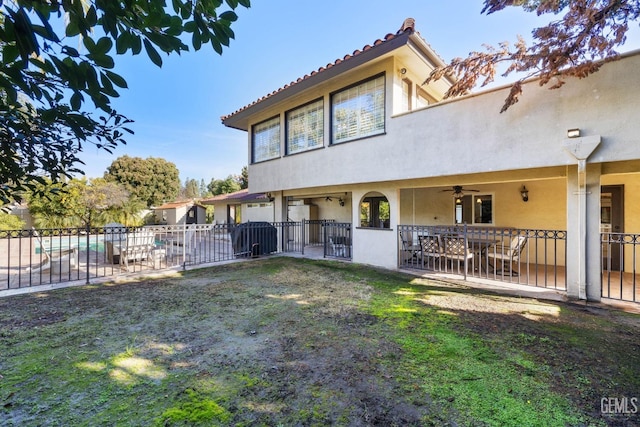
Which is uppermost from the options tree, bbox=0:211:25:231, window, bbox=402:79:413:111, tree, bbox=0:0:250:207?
window, bbox=402:79:413:111

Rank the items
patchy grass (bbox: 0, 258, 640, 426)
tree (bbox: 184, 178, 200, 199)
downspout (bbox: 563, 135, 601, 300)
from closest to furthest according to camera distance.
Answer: patchy grass (bbox: 0, 258, 640, 426), downspout (bbox: 563, 135, 601, 300), tree (bbox: 184, 178, 200, 199)

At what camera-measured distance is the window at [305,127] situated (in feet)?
35.9

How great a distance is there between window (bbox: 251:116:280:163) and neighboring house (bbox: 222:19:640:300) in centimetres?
5

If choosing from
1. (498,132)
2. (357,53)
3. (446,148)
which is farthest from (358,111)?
(498,132)

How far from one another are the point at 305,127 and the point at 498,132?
7137mm

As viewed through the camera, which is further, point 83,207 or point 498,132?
point 83,207

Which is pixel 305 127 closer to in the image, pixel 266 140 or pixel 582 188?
pixel 266 140

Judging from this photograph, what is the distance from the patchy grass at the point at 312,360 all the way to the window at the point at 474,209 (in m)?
5.52

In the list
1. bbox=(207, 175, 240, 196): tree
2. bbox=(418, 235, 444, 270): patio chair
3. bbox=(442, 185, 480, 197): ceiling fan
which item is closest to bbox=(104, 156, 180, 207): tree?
bbox=(207, 175, 240, 196): tree

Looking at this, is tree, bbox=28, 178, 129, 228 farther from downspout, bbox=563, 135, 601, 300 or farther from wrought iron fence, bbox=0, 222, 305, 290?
downspout, bbox=563, 135, 601, 300

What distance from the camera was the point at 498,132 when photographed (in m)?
6.58

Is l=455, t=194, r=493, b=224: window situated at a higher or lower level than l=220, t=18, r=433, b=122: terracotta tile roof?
lower

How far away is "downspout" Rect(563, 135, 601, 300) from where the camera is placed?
217 inches

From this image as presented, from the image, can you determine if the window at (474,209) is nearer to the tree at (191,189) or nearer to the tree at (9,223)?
the tree at (9,223)
